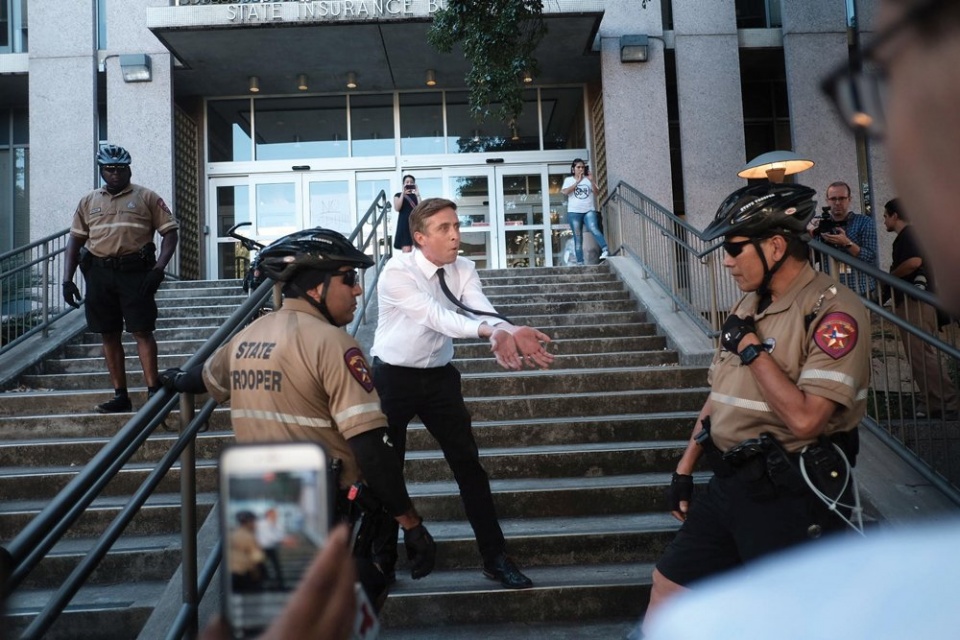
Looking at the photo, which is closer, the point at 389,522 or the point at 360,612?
the point at 360,612

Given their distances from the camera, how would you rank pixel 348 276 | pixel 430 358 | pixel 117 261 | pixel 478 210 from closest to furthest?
pixel 348 276, pixel 430 358, pixel 117 261, pixel 478 210

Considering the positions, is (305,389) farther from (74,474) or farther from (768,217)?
(74,474)

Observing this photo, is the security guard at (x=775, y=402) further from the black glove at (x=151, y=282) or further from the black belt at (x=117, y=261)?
the black belt at (x=117, y=261)

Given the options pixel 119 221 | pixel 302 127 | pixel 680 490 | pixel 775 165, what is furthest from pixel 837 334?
pixel 302 127

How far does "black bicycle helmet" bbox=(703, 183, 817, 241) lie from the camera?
255 centimetres

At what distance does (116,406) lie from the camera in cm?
611

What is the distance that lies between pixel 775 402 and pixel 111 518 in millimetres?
4288

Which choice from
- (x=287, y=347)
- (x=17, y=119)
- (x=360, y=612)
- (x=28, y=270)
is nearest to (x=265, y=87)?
(x=17, y=119)

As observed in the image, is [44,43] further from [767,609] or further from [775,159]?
[767,609]

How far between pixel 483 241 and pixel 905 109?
13.8 metres

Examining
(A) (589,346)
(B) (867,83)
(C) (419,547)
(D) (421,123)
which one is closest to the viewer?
(B) (867,83)

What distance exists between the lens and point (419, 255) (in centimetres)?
405

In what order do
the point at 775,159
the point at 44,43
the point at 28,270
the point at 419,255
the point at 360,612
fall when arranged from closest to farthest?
the point at 360,612 < the point at 419,255 < the point at 28,270 < the point at 775,159 < the point at 44,43

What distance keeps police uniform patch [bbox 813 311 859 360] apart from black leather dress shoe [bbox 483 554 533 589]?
2.29 m
